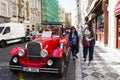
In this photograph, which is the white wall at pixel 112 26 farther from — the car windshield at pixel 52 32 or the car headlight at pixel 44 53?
the car headlight at pixel 44 53

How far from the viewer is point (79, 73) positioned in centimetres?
815

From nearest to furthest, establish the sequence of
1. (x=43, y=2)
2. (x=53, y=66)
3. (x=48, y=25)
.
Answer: (x=53, y=66), (x=48, y=25), (x=43, y=2)

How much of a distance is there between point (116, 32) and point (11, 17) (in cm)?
2463

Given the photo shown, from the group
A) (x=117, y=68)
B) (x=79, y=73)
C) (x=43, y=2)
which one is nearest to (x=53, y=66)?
(x=79, y=73)

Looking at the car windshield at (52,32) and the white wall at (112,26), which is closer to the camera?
the car windshield at (52,32)

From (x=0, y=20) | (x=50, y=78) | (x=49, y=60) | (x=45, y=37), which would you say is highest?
(x=0, y=20)

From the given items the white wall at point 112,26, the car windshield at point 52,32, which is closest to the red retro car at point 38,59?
the car windshield at point 52,32

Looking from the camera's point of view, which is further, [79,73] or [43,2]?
[43,2]

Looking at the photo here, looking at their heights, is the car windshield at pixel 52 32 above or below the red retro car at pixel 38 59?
above

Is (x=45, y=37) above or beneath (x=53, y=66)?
above

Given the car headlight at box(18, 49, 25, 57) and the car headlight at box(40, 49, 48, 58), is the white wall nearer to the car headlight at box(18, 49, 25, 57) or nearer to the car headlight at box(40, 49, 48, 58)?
the car headlight at box(40, 49, 48, 58)

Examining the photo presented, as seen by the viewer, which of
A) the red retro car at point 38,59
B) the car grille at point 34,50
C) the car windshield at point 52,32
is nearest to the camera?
the red retro car at point 38,59

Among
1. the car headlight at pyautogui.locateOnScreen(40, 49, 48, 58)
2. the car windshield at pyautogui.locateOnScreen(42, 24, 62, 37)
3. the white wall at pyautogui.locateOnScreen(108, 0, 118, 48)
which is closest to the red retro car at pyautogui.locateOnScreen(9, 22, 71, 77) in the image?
the car headlight at pyautogui.locateOnScreen(40, 49, 48, 58)

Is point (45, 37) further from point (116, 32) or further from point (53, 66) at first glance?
point (116, 32)
